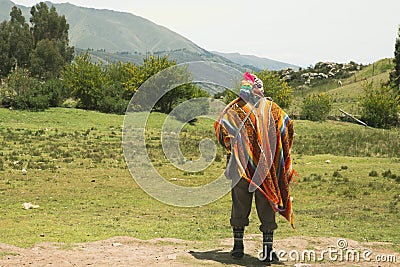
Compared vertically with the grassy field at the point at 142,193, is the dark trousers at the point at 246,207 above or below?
above

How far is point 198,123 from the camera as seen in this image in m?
36.5

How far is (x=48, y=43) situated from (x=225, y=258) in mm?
58661

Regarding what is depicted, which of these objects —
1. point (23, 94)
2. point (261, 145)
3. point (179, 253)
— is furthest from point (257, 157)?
point (23, 94)

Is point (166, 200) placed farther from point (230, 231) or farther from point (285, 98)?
point (285, 98)

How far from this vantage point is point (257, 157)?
22.4 ft

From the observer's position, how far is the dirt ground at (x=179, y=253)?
6551 mm

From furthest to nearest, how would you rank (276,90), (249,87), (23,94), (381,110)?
(276,90) → (381,110) → (23,94) → (249,87)

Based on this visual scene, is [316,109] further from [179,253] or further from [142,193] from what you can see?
[179,253]

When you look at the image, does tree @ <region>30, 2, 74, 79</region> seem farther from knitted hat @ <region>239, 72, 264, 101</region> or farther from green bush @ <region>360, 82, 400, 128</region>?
knitted hat @ <region>239, 72, 264, 101</region>

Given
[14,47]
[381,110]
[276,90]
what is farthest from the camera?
[14,47]

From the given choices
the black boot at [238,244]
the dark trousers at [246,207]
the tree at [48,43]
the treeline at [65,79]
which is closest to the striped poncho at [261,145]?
the dark trousers at [246,207]

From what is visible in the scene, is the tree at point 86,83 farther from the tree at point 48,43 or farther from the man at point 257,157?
the man at point 257,157

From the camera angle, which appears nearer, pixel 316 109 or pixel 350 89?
pixel 316 109


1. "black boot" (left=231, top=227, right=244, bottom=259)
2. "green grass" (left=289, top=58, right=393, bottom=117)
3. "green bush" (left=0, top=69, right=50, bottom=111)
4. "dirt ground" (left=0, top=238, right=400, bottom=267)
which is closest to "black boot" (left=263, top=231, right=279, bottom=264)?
"dirt ground" (left=0, top=238, right=400, bottom=267)
